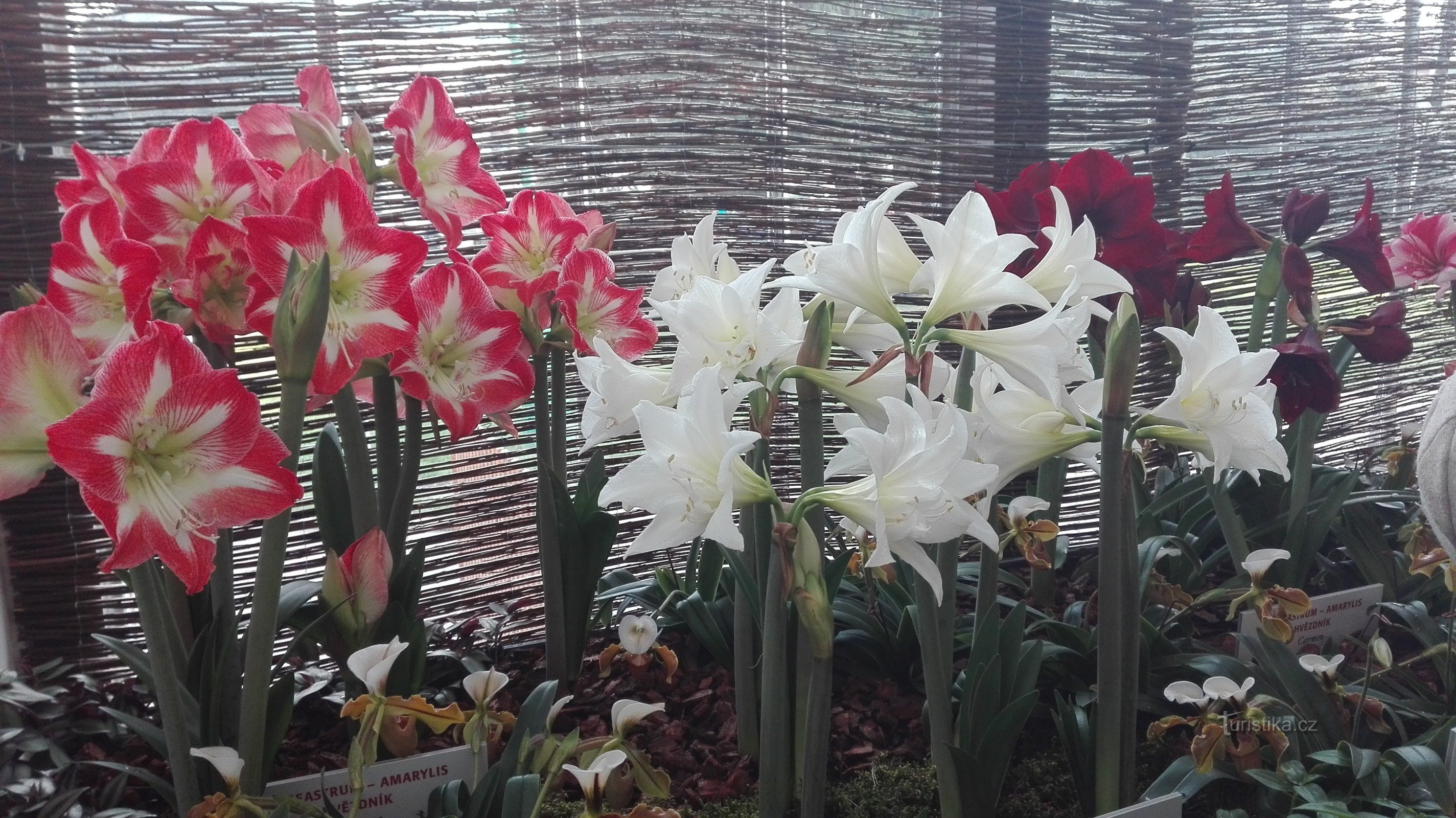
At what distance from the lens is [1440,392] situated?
1058 millimetres

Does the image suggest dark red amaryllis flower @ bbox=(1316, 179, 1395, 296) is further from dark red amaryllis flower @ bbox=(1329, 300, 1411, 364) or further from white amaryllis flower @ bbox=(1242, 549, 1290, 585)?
white amaryllis flower @ bbox=(1242, 549, 1290, 585)

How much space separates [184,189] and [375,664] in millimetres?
480

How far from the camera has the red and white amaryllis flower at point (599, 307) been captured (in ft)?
3.66

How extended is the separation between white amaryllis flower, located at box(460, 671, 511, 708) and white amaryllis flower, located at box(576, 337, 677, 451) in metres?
0.25

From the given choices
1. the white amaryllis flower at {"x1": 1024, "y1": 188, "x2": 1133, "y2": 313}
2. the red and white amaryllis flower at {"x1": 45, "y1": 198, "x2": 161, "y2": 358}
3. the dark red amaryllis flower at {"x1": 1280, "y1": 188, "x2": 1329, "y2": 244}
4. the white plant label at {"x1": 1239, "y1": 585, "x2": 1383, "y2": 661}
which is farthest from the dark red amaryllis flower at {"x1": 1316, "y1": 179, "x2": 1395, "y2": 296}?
the red and white amaryllis flower at {"x1": 45, "y1": 198, "x2": 161, "y2": 358}

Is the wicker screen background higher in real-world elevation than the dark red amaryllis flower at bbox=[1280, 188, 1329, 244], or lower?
higher

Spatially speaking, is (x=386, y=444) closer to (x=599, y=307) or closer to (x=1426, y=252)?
(x=599, y=307)

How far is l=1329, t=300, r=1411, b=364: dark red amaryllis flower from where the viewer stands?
4.86ft

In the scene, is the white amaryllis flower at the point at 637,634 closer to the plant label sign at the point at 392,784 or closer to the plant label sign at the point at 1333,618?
the plant label sign at the point at 392,784

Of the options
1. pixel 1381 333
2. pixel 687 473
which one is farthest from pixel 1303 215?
pixel 687 473

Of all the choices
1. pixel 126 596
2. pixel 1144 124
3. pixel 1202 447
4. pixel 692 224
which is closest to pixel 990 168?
pixel 1144 124

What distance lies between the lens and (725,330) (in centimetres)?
83

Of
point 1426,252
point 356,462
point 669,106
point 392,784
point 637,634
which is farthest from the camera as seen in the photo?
point 1426,252

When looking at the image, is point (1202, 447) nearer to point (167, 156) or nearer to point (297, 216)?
point (297, 216)
